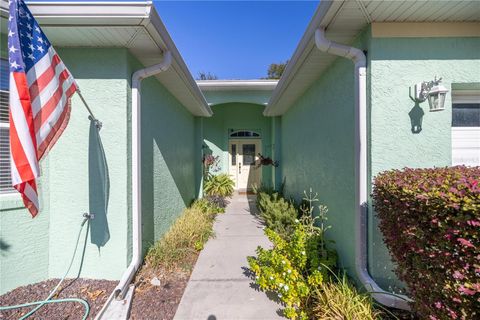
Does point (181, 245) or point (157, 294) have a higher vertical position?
point (181, 245)

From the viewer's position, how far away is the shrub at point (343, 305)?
1.96m

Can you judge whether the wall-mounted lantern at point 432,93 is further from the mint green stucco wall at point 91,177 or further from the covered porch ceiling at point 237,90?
the covered porch ceiling at point 237,90

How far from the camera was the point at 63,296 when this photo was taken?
240 cm

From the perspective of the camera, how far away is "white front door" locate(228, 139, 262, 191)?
29.8 feet

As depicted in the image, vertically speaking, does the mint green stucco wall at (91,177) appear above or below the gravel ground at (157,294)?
above

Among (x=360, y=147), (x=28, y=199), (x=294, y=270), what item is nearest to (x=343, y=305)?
(x=294, y=270)

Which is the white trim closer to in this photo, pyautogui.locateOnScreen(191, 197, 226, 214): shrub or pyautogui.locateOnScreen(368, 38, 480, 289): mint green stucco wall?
pyautogui.locateOnScreen(368, 38, 480, 289): mint green stucco wall

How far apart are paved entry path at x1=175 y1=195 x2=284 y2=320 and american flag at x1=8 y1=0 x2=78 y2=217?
1830 mm

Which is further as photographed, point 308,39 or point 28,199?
point 308,39

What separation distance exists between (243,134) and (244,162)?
1200 millimetres

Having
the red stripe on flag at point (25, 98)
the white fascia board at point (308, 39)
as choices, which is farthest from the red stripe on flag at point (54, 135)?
the white fascia board at point (308, 39)

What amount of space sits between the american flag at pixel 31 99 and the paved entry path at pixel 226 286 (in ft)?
6.00

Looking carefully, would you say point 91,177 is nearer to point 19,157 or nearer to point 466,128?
point 19,157

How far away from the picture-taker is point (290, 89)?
4.49 meters
